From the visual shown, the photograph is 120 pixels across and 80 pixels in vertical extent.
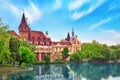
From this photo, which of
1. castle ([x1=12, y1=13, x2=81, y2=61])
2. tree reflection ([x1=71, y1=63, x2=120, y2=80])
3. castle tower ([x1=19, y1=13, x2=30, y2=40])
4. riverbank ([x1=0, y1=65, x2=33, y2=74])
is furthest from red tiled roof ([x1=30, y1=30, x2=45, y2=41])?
riverbank ([x1=0, y1=65, x2=33, y2=74])

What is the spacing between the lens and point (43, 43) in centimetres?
10025

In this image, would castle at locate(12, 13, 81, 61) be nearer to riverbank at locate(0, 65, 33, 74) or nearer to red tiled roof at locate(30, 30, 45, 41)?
red tiled roof at locate(30, 30, 45, 41)

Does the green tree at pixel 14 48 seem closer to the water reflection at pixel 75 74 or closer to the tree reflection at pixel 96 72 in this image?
the water reflection at pixel 75 74

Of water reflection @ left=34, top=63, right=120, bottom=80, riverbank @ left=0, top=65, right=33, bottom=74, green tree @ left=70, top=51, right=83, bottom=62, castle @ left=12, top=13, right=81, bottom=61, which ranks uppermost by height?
castle @ left=12, top=13, right=81, bottom=61

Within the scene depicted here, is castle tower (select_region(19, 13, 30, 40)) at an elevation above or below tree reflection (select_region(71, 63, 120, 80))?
above

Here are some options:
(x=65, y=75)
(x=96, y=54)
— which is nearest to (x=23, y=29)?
(x=96, y=54)

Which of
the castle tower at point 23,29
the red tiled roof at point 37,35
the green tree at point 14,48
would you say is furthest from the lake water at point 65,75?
the red tiled roof at point 37,35

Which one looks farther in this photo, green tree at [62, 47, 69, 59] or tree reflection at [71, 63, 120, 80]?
green tree at [62, 47, 69, 59]

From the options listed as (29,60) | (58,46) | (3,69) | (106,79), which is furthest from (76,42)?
(106,79)

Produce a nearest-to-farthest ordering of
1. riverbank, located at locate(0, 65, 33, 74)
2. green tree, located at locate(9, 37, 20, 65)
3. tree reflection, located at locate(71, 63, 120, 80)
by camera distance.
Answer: tree reflection, located at locate(71, 63, 120, 80) → riverbank, located at locate(0, 65, 33, 74) → green tree, located at locate(9, 37, 20, 65)

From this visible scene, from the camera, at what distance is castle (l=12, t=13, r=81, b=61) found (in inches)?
3627

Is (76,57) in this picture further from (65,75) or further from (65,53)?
A: (65,75)

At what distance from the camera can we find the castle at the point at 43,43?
9212 cm

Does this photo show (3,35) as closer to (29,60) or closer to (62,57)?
(29,60)
